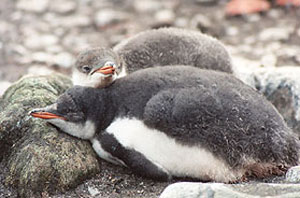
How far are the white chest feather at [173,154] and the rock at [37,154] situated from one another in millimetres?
352

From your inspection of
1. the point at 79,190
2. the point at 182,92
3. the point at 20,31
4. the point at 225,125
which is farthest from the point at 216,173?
the point at 20,31

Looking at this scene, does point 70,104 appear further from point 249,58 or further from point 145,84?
point 249,58

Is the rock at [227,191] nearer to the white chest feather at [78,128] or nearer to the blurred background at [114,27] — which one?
the white chest feather at [78,128]

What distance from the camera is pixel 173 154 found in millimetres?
4359

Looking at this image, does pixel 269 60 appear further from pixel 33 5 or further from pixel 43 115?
pixel 43 115

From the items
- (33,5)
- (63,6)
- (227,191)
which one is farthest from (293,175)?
(33,5)

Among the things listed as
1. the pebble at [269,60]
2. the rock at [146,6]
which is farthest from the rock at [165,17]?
the pebble at [269,60]

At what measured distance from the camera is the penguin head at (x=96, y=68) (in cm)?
462

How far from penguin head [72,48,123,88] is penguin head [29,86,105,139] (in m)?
0.08

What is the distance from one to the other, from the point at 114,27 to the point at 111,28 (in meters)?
0.04

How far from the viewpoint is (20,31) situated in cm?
841

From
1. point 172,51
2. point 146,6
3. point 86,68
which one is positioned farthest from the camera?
point 146,6

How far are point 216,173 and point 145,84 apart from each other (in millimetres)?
832

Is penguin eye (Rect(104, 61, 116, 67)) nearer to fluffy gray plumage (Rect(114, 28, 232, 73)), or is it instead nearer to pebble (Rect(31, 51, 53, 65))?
fluffy gray plumage (Rect(114, 28, 232, 73))
